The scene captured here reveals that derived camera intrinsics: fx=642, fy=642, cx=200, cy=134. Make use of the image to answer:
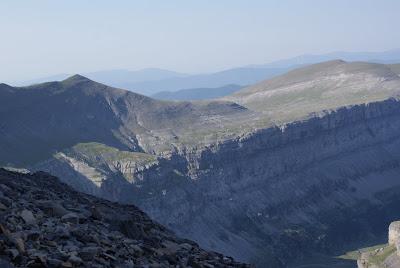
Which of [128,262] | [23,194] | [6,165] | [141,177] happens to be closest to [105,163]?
[141,177]

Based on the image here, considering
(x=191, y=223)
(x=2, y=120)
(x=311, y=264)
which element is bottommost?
(x=311, y=264)

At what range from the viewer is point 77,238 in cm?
2655

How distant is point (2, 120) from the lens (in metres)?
192

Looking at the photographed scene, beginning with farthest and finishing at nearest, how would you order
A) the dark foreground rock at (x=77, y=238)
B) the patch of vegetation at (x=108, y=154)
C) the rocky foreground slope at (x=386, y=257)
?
the patch of vegetation at (x=108, y=154) < the rocky foreground slope at (x=386, y=257) < the dark foreground rock at (x=77, y=238)

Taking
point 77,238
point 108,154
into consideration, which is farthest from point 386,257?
point 77,238

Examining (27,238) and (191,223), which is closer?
(27,238)

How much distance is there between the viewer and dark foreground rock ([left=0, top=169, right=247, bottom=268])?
22172mm

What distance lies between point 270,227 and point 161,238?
166 metres

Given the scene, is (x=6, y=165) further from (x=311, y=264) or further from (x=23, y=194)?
(x=23, y=194)

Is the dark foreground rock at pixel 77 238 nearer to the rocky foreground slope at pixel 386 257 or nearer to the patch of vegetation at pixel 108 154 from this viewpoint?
the rocky foreground slope at pixel 386 257

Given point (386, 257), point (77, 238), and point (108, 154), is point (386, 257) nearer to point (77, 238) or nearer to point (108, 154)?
point (108, 154)

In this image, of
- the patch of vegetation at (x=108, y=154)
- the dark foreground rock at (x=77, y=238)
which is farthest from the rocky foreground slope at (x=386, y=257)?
the dark foreground rock at (x=77, y=238)

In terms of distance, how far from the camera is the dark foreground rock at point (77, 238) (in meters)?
22.2

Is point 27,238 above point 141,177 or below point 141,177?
above
